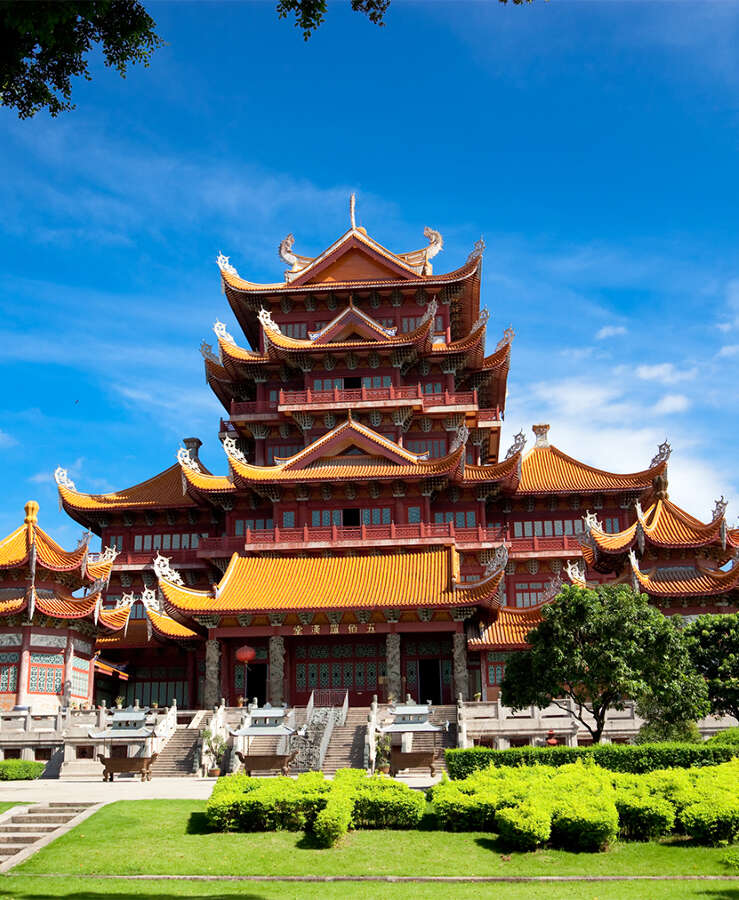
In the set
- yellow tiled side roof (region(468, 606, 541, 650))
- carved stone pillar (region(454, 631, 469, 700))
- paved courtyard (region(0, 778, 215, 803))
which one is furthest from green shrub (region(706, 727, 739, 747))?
paved courtyard (region(0, 778, 215, 803))

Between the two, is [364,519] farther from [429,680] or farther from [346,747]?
[346,747]

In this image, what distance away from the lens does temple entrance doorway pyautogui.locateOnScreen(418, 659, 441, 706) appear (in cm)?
4184

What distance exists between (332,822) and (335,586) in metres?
22.9

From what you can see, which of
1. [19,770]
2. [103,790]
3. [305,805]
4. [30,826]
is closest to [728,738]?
[305,805]

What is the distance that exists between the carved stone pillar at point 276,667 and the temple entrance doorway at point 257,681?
6.36 ft

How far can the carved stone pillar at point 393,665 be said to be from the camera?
131 ft

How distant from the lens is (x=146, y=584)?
50.2 meters

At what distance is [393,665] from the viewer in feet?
133

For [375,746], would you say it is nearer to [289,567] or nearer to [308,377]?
[289,567]

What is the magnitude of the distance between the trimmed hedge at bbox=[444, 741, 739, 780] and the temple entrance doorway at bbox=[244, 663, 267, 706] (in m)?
17.7

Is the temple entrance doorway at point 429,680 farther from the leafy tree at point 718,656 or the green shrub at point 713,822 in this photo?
the green shrub at point 713,822

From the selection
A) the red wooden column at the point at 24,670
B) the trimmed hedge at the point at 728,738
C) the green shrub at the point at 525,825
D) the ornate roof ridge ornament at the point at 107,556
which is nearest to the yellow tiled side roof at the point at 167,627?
the ornate roof ridge ornament at the point at 107,556

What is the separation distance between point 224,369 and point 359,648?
1882 cm

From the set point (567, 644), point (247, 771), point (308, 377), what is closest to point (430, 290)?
point (308, 377)
